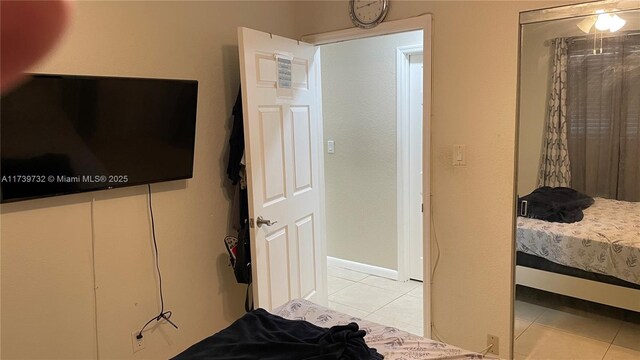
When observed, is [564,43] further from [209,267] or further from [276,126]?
[209,267]

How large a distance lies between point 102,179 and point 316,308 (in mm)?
1129

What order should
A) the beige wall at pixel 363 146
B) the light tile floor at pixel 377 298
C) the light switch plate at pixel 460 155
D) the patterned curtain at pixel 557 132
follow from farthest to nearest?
the beige wall at pixel 363 146
the light tile floor at pixel 377 298
the light switch plate at pixel 460 155
the patterned curtain at pixel 557 132

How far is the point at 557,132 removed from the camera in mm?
2174

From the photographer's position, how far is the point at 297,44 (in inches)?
109

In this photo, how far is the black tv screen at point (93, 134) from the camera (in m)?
1.69

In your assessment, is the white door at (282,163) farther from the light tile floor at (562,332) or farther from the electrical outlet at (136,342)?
the light tile floor at (562,332)

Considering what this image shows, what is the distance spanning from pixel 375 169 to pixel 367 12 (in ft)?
5.04

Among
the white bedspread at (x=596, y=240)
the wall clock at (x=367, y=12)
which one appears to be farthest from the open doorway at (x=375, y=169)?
the white bedspread at (x=596, y=240)

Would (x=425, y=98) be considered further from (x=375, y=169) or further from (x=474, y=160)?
(x=375, y=169)

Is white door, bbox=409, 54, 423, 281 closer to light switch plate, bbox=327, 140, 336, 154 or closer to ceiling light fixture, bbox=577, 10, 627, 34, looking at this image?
light switch plate, bbox=327, 140, 336, 154

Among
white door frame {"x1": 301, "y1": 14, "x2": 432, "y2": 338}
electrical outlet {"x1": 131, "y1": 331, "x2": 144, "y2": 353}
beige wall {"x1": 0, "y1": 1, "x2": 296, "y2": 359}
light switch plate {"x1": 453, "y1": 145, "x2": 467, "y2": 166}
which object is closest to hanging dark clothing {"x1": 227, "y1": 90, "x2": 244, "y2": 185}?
beige wall {"x1": 0, "y1": 1, "x2": 296, "y2": 359}

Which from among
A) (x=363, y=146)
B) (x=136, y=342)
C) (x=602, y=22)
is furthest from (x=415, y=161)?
(x=136, y=342)

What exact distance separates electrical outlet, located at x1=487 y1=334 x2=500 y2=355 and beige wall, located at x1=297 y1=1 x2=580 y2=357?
0.03 m

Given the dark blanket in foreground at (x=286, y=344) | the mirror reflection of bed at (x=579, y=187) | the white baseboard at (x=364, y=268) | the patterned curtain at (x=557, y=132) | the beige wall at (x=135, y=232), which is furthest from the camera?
the white baseboard at (x=364, y=268)
